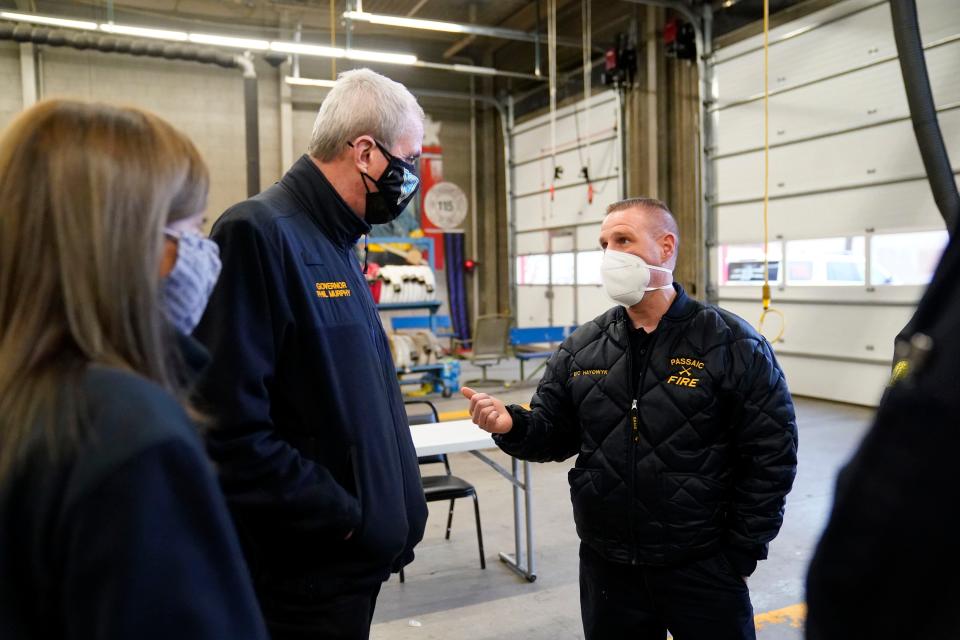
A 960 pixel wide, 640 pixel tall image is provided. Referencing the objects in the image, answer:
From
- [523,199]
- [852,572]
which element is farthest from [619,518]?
[523,199]

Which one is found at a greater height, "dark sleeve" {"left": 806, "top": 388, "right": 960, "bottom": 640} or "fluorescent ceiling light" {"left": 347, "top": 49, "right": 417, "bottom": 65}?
"fluorescent ceiling light" {"left": 347, "top": 49, "right": 417, "bottom": 65}

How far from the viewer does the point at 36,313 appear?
775mm

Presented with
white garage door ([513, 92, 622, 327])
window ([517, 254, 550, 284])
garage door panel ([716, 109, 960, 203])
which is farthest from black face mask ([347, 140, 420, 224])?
window ([517, 254, 550, 284])

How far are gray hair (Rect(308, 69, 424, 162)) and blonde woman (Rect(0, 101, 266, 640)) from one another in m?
1.05

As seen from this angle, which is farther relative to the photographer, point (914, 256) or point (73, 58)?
point (73, 58)

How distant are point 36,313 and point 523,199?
14861 mm

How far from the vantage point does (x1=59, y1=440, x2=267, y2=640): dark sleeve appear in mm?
697

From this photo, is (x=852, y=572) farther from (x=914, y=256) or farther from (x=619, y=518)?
(x=914, y=256)

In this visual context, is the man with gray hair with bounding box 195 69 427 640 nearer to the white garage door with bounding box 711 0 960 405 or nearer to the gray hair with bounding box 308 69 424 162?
the gray hair with bounding box 308 69 424 162

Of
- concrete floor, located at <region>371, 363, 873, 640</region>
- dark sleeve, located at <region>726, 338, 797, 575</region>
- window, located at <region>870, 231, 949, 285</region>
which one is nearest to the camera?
dark sleeve, located at <region>726, 338, 797, 575</region>

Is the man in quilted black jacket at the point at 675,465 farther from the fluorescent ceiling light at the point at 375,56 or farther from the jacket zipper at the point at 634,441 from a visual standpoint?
the fluorescent ceiling light at the point at 375,56

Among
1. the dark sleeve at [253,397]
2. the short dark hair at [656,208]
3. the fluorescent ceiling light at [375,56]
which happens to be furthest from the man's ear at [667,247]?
the fluorescent ceiling light at [375,56]

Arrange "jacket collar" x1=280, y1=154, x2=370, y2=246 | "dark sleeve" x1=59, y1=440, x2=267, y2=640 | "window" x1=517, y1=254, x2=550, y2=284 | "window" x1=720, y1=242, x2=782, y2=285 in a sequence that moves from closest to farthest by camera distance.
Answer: "dark sleeve" x1=59, y1=440, x2=267, y2=640 < "jacket collar" x1=280, y1=154, x2=370, y2=246 < "window" x1=720, y1=242, x2=782, y2=285 < "window" x1=517, y1=254, x2=550, y2=284

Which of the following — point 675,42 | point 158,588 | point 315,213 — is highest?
point 675,42
